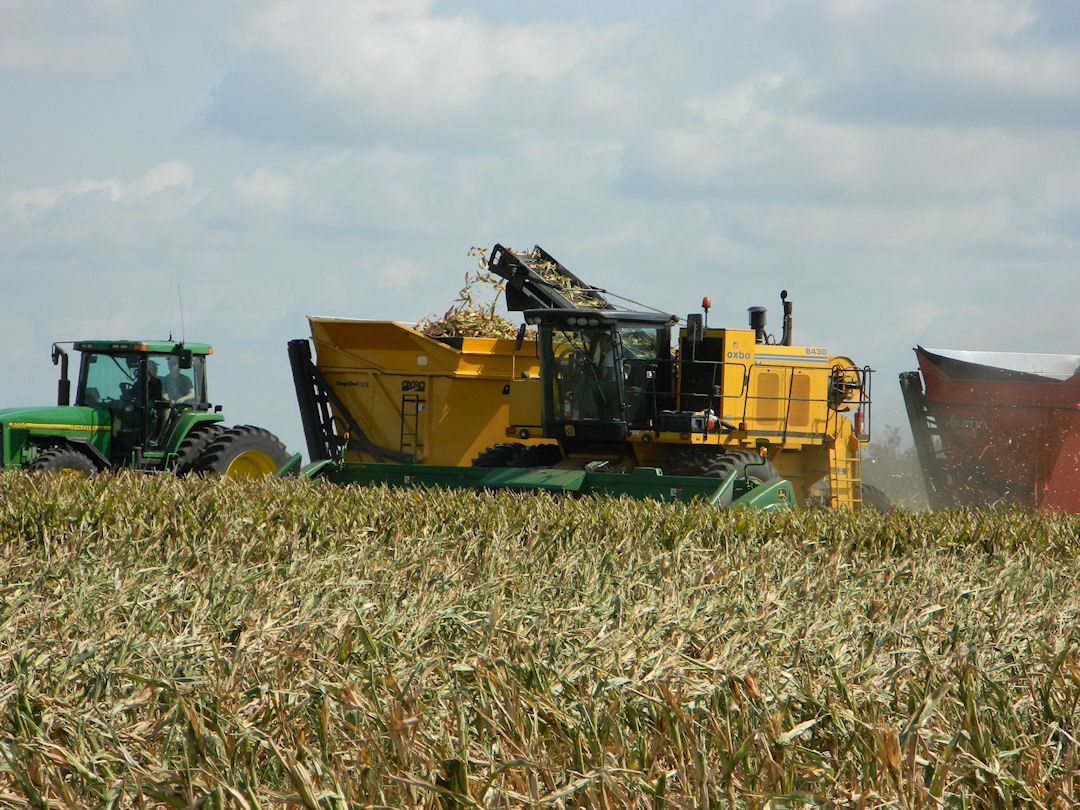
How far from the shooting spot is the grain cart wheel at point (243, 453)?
1374 cm

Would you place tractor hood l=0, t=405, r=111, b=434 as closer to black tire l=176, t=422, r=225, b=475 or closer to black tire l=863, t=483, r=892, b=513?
black tire l=176, t=422, r=225, b=475

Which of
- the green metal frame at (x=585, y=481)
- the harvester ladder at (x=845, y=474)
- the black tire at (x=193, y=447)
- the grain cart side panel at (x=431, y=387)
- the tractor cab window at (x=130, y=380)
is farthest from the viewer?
the tractor cab window at (x=130, y=380)

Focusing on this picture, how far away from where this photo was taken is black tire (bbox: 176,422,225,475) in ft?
45.5

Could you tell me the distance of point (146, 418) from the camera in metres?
13.9

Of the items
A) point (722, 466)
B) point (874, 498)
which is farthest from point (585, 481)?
point (874, 498)

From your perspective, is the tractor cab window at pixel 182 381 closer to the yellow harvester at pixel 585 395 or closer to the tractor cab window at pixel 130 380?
the tractor cab window at pixel 130 380

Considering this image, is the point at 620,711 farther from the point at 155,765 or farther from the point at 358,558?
the point at 358,558

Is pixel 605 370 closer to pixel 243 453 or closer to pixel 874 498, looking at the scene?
pixel 874 498

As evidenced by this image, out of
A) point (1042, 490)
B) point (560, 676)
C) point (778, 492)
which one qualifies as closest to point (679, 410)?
point (778, 492)

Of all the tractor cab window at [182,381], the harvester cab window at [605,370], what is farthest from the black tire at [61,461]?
the harvester cab window at [605,370]

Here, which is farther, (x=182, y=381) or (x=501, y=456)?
(x=182, y=381)

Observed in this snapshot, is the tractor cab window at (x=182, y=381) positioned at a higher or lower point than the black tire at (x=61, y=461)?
higher

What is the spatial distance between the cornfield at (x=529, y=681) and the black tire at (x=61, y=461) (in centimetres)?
682

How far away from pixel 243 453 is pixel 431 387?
2.40 m
